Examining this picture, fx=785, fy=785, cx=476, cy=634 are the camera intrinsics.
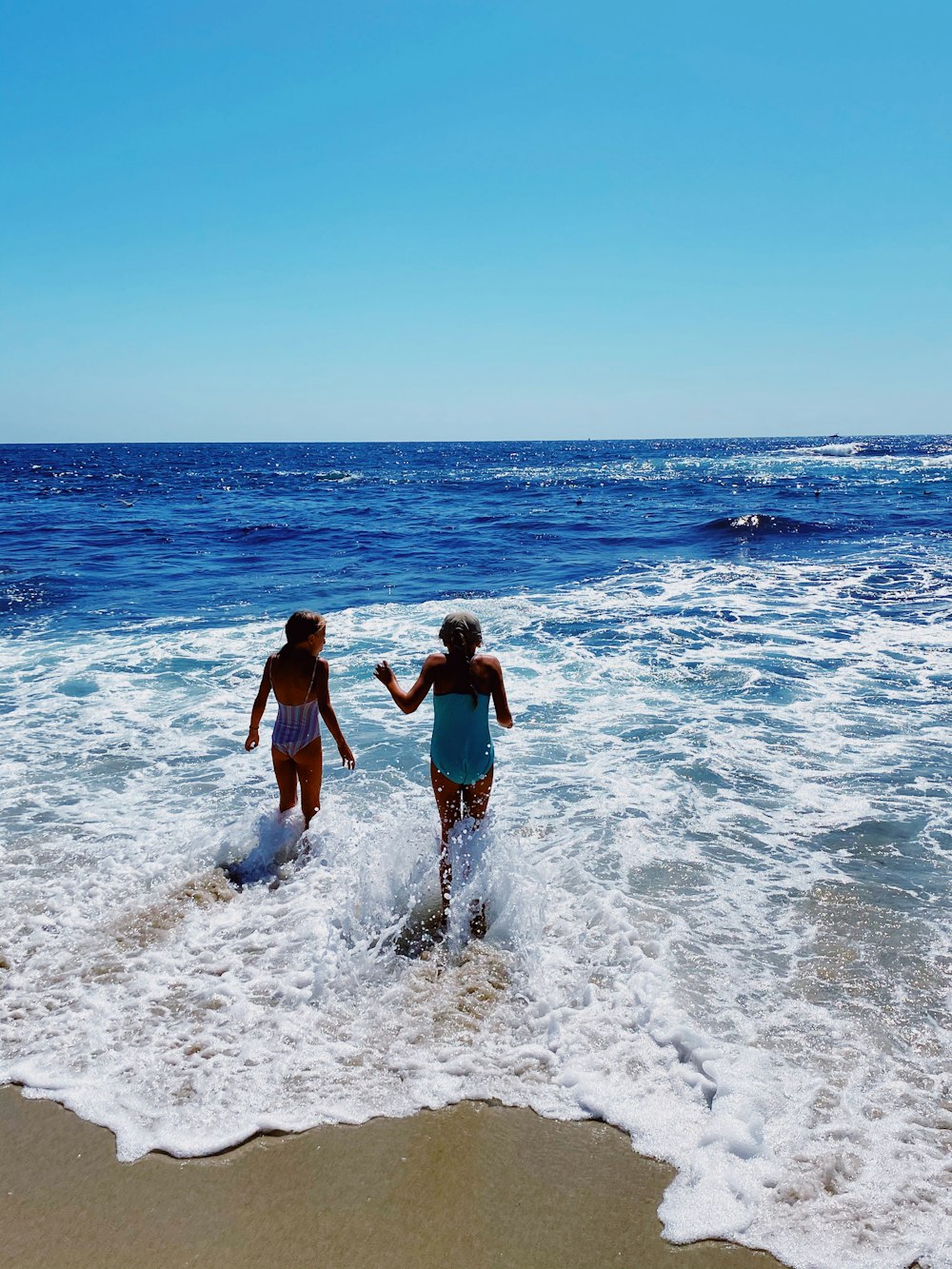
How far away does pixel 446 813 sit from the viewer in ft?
16.7

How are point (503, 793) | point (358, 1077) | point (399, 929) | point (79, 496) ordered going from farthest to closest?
point (79, 496)
point (503, 793)
point (399, 929)
point (358, 1077)

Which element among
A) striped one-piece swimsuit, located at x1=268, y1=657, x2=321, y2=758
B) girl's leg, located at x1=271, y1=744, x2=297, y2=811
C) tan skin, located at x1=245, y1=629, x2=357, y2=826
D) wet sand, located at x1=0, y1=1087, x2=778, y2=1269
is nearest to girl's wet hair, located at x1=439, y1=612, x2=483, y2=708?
tan skin, located at x1=245, y1=629, x2=357, y2=826

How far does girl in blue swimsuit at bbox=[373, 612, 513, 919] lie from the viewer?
4.77 m

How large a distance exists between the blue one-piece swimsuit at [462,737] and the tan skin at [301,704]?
0.98 meters

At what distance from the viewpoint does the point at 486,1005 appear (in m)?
4.15

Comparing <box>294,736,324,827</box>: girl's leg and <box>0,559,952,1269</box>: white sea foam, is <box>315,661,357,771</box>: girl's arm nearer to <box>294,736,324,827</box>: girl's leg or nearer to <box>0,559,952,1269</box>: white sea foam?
<box>294,736,324,827</box>: girl's leg

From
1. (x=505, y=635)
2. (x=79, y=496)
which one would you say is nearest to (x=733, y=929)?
(x=505, y=635)

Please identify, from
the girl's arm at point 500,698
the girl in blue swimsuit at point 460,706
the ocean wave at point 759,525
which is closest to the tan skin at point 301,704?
the girl in blue swimsuit at point 460,706

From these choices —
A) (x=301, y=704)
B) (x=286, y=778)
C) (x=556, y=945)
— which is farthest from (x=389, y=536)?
(x=556, y=945)

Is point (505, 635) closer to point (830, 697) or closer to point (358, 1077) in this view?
point (830, 697)

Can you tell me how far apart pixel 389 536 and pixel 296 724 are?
20.9m

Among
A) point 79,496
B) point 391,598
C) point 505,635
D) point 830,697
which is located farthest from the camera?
point 79,496

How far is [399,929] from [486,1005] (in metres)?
0.81

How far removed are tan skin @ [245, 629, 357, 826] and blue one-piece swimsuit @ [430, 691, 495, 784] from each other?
0.98 m
